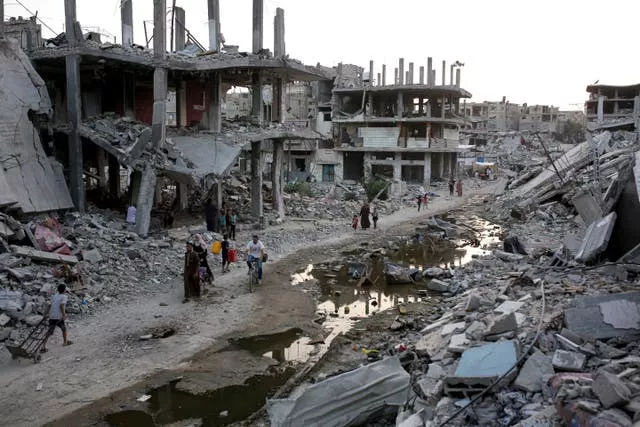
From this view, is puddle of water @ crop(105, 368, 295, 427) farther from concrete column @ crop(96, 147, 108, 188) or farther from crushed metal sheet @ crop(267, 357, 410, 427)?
concrete column @ crop(96, 147, 108, 188)

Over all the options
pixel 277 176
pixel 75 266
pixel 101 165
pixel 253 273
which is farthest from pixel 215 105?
pixel 75 266

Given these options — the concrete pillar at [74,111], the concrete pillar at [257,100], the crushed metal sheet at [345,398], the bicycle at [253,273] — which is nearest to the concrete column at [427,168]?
the concrete pillar at [257,100]

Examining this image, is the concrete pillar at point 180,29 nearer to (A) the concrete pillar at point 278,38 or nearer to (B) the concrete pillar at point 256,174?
(A) the concrete pillar at point 278,38

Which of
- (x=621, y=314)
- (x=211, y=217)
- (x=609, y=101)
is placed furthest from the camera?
(x=609, y=101)

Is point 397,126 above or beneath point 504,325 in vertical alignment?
above

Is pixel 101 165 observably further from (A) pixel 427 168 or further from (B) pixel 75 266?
(A) pixel 427 168

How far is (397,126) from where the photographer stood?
4272 cm

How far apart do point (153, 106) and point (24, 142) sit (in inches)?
172

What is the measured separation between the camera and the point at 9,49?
16344 millimetres

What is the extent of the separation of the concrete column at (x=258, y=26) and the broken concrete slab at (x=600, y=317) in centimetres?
1704

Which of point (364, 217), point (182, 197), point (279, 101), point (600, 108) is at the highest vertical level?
point (600, 108)

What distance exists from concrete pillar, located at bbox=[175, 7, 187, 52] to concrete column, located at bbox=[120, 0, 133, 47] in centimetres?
211

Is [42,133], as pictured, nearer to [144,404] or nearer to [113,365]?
[113,365]

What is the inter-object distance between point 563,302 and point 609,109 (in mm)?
53085
